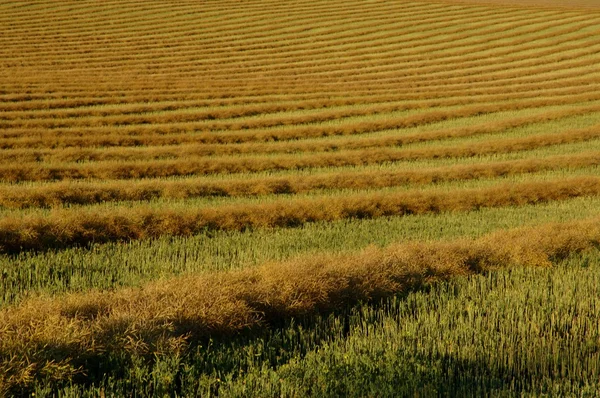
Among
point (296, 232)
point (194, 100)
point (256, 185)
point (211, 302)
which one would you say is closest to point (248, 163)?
point (256, 185)

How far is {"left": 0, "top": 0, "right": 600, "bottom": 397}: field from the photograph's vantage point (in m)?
4.52

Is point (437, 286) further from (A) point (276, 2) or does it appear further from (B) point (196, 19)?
(A) point (276, 2)

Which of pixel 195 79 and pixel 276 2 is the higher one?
pixel 276 2

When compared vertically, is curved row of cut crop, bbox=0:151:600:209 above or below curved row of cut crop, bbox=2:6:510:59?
below

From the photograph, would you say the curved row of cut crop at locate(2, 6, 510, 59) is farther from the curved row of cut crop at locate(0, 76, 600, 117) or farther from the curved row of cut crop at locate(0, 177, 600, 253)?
the curved row of cut crop at locate(0, 177, 600, 253)

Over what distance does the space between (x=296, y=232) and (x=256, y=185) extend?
3485 millimetres

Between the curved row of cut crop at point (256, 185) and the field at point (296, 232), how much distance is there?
0.06 metres

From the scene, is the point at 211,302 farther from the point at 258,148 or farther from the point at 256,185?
the point at 258,148

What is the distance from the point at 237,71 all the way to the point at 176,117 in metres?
12.3

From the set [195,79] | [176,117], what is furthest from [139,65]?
[176,117]

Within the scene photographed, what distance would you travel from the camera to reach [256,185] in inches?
512

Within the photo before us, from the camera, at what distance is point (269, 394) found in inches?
160

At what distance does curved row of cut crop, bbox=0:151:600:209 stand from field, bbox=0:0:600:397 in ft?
0.19

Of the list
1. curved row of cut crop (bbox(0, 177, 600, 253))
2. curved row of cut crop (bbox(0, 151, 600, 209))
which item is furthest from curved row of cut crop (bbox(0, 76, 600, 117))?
curved row of cut crop (bbox(0, 177, 600, 253))
